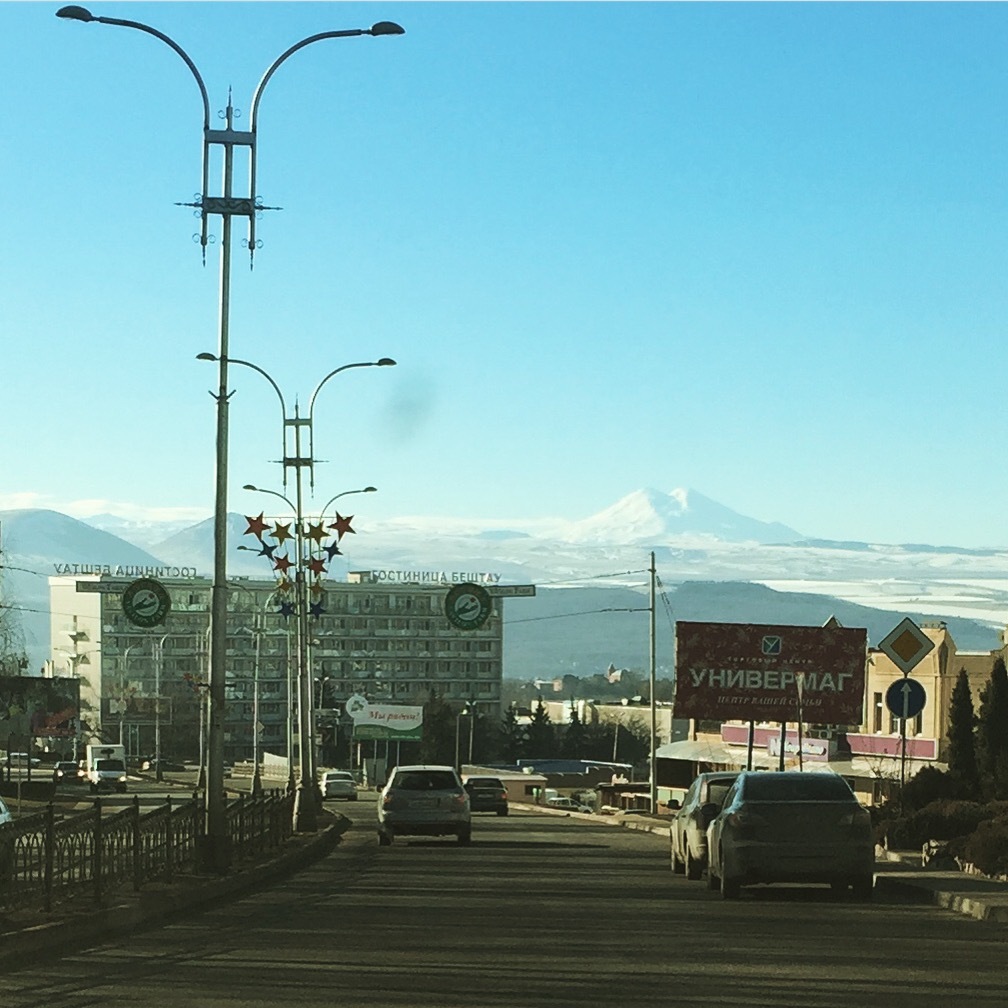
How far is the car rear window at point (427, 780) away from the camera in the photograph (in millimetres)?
41656

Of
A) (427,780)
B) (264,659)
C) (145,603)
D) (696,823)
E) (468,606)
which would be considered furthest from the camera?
(264,659)

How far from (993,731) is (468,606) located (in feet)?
83.3

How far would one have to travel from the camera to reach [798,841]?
23000 mm

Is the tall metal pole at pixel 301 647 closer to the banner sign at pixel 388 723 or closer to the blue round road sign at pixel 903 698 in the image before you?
the blue round road sign at pixel 903 698

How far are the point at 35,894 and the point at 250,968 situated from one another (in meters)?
4.02

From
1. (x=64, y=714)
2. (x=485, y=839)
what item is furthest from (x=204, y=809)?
(x=64, y=714)

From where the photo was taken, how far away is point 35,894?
18.5 meters

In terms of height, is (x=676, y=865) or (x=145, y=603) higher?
(x=145, y=603)

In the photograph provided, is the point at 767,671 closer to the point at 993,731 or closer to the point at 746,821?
the point at 993,731

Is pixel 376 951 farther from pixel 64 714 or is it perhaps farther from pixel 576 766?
pixel 576 766

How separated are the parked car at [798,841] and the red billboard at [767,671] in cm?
3644

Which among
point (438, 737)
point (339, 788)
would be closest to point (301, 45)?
point (339, 788)

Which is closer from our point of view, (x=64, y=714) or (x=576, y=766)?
(x=64, y=714)

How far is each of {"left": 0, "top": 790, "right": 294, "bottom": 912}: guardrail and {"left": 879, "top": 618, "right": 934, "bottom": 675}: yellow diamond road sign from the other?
1036 cm
